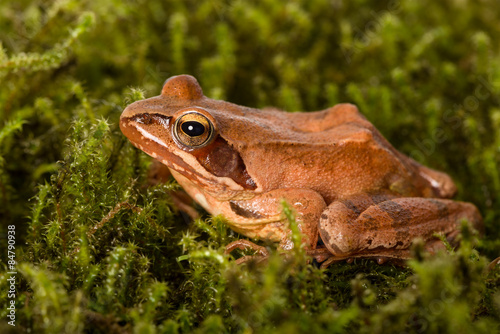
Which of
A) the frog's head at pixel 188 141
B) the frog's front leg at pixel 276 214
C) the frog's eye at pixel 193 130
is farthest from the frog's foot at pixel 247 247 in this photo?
the frog's eye at pixel 193 130

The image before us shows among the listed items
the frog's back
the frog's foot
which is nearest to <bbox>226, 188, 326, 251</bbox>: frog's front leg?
the frog's foot

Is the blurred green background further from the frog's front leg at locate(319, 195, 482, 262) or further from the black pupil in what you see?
the black pupil

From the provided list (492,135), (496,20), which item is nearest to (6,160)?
(492,135)

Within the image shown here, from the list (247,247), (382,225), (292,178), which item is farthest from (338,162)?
(247,247)

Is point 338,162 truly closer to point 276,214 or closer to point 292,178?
point 292,178

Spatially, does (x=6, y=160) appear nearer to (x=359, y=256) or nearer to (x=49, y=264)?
(x=49, y=264)

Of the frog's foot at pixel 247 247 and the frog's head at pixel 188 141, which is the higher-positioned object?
the frog's head at pixel 188 141

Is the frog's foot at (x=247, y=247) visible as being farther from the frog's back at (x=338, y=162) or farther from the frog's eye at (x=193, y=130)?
the frog's eye at (x=193, y=130)
